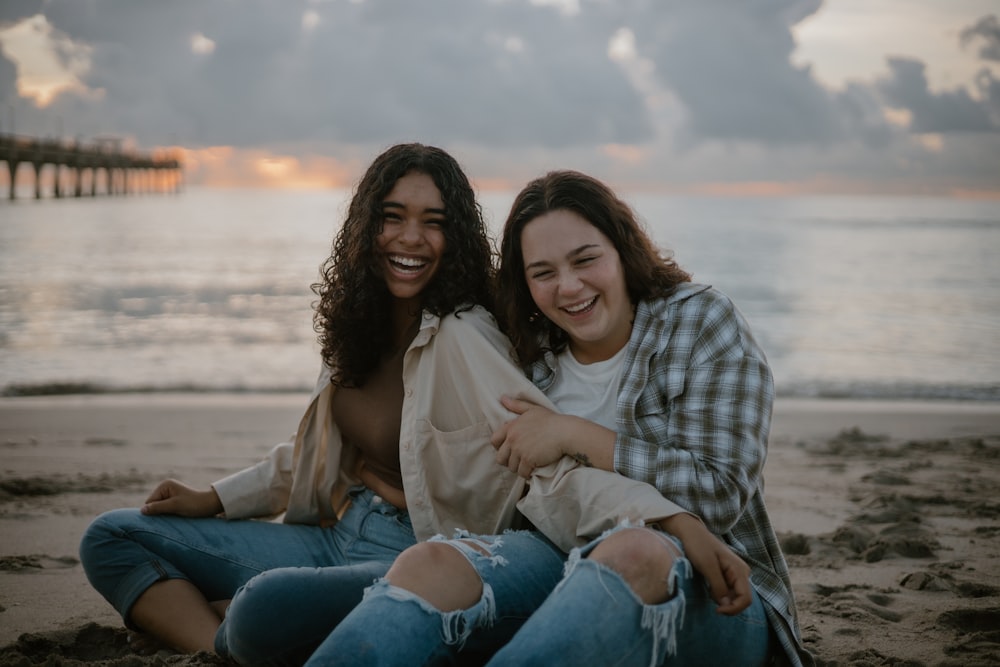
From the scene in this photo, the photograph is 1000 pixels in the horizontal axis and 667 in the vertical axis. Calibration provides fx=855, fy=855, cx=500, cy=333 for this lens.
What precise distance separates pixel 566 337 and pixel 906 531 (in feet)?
8.52

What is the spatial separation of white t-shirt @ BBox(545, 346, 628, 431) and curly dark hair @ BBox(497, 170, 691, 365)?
4.7 inches

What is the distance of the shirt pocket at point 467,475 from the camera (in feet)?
9.37

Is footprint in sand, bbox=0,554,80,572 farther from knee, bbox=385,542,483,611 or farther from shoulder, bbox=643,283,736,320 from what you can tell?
shoulder, bbox=643,283,736,320

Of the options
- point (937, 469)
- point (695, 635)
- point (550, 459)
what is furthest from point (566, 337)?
point (937, 469)

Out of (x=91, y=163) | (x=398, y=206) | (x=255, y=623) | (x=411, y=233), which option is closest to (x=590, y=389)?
(x=411, y=233)

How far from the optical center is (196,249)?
28.3m

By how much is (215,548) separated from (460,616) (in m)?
1.25

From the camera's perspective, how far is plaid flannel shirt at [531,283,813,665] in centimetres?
241

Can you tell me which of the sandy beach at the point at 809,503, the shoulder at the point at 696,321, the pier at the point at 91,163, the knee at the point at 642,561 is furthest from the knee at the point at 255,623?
the pier at the point at 91,163

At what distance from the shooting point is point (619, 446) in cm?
250

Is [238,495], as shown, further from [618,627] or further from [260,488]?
[618,627]

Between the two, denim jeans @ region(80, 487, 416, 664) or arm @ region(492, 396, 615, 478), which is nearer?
arm @ region(492, 396, 615, 478)

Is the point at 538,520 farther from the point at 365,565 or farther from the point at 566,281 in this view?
the point at 566,281

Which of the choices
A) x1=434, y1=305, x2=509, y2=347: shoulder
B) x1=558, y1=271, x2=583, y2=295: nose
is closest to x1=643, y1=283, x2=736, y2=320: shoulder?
x1=558, y1=271, x2=583, y2=295: nose
